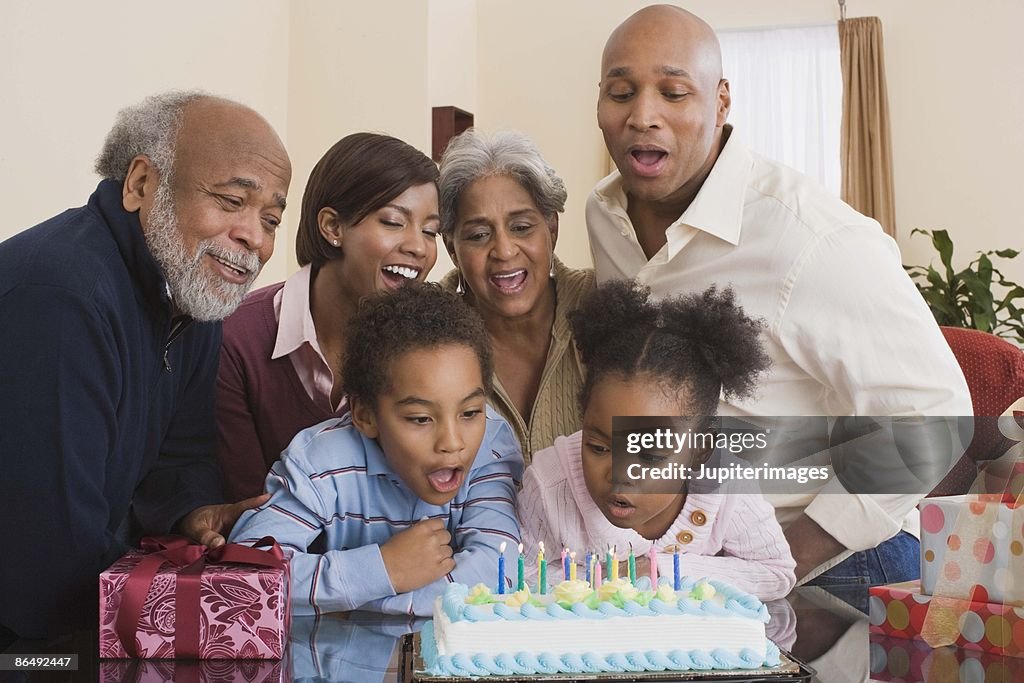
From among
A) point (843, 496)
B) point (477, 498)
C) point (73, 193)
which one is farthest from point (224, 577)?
point (73, 193)

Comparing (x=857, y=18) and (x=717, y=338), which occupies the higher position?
(x=857, y=18)

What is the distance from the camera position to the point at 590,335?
1780 millimetres

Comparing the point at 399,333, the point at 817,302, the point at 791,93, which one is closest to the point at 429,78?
the point at 791,93

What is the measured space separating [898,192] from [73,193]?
4.89m

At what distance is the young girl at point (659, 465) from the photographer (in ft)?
5.23

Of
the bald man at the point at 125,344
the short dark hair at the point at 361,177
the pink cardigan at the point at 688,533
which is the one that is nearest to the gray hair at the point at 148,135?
the bald man at the point at 125,344

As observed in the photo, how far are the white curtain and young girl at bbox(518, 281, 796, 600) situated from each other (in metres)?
5.39

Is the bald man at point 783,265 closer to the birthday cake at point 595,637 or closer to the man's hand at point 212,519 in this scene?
the birthday cake at point 595,637

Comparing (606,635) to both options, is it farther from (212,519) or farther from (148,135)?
(148,135)

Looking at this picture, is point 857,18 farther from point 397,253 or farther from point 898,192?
point 397,253

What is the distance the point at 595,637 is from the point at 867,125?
6.02m

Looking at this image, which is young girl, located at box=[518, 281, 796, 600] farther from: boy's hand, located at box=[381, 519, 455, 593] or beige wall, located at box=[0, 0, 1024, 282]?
beige wall, located at box=[0, 0, 1024, 282]

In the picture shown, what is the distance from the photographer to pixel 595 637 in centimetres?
121

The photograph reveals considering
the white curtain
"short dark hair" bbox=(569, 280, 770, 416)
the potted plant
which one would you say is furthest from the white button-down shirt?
the white curtain
